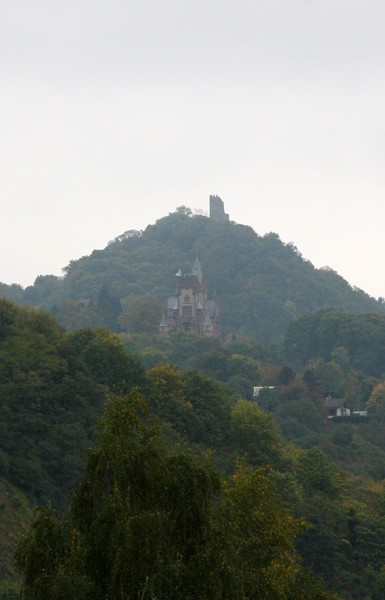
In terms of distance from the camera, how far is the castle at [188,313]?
507 feet

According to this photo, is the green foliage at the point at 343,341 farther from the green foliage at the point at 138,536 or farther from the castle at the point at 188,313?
the green foliage at the point at 138,536

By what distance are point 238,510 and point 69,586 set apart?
255 inches

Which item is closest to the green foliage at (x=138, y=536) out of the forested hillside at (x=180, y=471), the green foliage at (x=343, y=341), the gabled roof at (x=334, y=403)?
the forested hillside at (x=180, y=471)

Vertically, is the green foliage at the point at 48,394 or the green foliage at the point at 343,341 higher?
the green foliage at the point at 343,341

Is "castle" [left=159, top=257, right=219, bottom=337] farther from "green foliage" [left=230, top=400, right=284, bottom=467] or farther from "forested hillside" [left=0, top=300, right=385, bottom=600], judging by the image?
"green foliage" [left=230, top=400, right=284, bottom=467]

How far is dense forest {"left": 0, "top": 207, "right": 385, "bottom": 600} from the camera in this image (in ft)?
65.2

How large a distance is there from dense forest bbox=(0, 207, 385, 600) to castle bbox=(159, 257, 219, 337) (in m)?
2.61

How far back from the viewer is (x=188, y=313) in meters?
155

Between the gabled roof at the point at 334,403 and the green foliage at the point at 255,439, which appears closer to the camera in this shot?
the green foliage at the point at 255,439

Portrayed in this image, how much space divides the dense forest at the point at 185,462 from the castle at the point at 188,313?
103 inches

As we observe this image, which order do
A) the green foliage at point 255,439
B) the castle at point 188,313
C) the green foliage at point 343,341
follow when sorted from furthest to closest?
the castle at point 188,313 < the green foliage at point 343,341 < the green foliage at point 255,439

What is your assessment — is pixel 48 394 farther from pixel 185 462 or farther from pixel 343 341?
pixel 343 341

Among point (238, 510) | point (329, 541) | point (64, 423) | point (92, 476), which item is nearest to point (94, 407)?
point (64, 423)

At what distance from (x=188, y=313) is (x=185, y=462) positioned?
134334 mm
